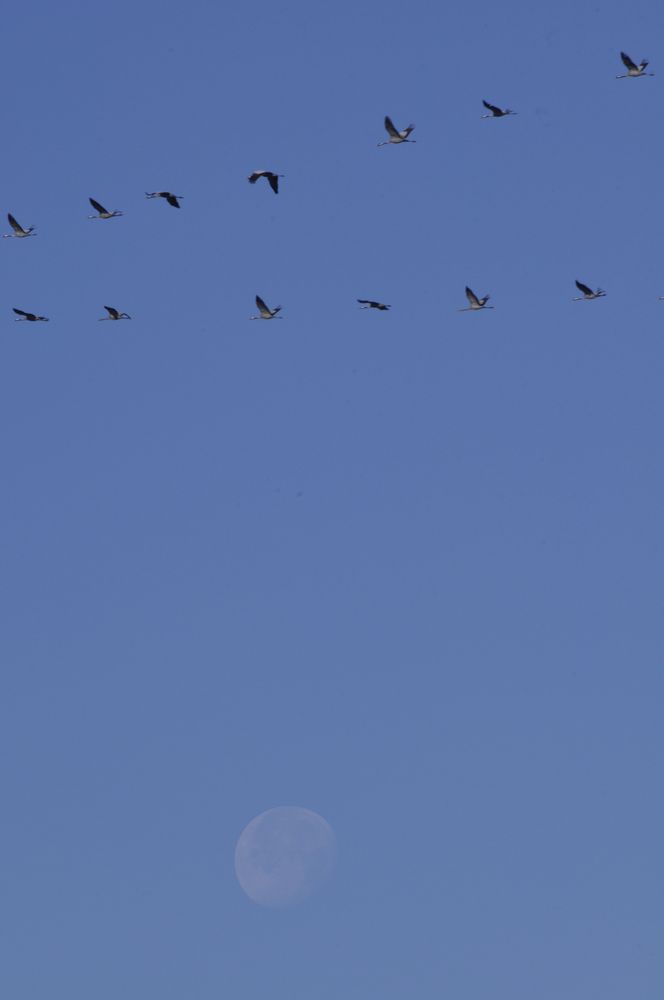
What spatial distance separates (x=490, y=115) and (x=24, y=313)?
2683 centimetres

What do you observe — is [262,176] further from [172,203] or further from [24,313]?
[24,313]

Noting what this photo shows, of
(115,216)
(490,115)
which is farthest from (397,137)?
(115,216)

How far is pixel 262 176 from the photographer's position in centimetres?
13412

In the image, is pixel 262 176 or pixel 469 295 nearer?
pixel 262 176

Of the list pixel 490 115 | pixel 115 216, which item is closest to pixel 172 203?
pixel 115 216

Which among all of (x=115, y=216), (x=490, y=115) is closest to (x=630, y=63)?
(x=490, y=115)

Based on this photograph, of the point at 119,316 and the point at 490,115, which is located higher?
the point at 490,115

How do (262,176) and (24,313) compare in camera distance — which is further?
(24,313)

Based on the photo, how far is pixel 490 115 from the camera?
140 meters

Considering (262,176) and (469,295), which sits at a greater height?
(262,176)

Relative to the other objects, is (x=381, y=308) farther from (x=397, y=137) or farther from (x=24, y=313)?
(x=24, y=313)

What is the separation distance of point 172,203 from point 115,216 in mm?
5292

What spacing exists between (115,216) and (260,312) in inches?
371

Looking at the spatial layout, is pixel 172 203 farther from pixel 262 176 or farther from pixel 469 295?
pixel 469 295
